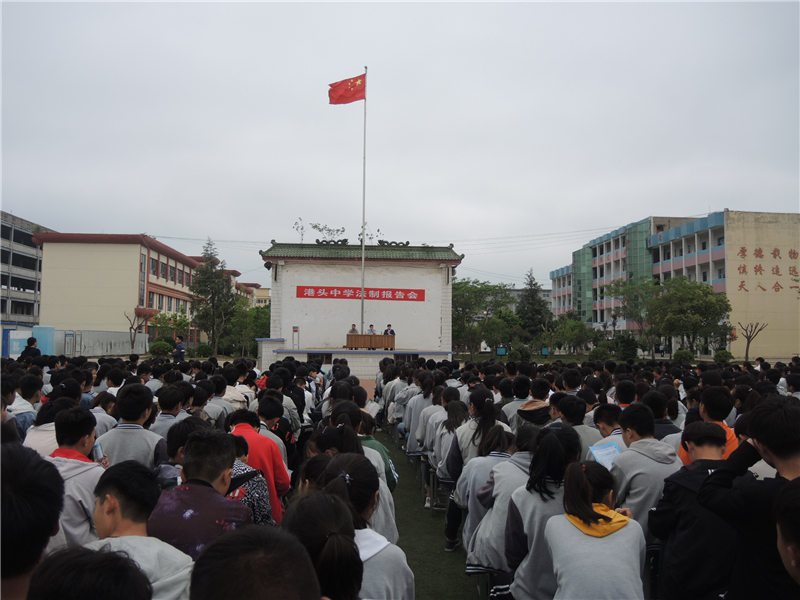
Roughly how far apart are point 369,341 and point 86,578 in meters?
20.5

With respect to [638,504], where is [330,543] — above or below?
above

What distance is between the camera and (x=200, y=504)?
241 centimetres

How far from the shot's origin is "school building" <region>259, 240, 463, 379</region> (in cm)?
2389

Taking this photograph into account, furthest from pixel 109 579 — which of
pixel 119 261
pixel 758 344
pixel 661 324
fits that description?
pixel 758 344

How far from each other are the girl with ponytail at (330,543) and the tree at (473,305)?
103 feet

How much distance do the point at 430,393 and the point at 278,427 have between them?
8.20 ft

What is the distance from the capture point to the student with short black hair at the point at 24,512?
1.66 meters

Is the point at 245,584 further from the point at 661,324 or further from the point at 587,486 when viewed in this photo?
the point at 661,324

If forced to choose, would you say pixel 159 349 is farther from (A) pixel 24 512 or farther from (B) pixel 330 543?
(B) pixel 330 543

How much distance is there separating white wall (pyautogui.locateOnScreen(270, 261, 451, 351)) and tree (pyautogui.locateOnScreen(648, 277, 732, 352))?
1260 cm

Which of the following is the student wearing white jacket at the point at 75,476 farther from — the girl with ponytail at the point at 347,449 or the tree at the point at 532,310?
the tree at the point at 532,310

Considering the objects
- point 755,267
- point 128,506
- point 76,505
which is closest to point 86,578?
point 128,506

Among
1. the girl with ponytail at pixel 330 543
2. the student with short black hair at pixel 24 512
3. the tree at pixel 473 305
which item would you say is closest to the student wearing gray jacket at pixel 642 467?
the girl with ponytail at pixel 330 543

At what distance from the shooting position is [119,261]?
39656 millimetres
